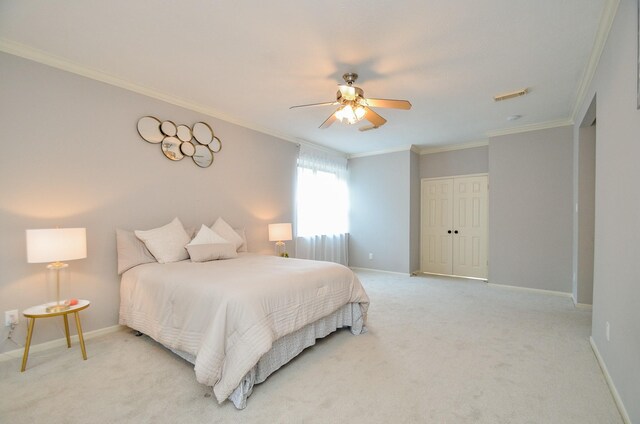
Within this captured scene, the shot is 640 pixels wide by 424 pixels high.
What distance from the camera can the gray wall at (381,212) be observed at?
223 inches

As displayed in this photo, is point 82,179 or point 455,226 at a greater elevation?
point 82,179

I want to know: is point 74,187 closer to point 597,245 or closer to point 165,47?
point 165,47

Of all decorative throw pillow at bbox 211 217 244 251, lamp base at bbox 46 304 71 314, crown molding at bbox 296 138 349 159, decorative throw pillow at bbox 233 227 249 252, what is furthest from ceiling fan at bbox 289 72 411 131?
lamp base at bbox 46 304 71 314

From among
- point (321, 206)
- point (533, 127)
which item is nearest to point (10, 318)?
point (321, 206)

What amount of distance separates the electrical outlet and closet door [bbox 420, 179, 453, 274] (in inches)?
232

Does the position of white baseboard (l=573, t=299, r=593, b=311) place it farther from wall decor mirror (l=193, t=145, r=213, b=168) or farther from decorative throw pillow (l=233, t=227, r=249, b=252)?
wall decor mirror (l=193, t=145, r=213, b=168)

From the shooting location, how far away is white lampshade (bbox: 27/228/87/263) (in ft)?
7.04

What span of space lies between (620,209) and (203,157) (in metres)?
3.95

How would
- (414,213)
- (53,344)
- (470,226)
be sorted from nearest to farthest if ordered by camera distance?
(53,344), (470,226), (414,213)

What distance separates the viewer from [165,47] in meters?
2.42

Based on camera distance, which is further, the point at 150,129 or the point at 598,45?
the point at 150,129

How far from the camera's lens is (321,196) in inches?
221

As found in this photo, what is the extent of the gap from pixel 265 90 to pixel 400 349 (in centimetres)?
295

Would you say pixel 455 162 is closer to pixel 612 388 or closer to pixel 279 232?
pixel 279 232
